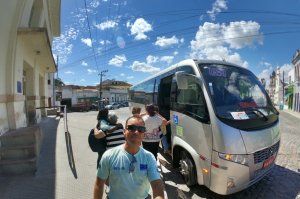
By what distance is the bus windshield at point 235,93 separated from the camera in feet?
14.9

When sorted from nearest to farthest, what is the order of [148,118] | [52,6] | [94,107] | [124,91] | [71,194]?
[71,194], [148,118], [52,6], [94,107], [124,91]

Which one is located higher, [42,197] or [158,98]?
[158,98]

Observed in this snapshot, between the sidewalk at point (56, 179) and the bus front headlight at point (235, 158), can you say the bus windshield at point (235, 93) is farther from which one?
the sidewalk at point (56, 179)

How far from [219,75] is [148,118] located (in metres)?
1.74

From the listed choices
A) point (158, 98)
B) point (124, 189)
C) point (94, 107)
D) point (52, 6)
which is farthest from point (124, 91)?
point (124, 189)

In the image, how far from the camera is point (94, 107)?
48750 mm

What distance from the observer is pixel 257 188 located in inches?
203

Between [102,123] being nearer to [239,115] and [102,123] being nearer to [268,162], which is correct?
[239,115]

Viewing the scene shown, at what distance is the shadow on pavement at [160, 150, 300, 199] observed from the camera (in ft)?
15.8

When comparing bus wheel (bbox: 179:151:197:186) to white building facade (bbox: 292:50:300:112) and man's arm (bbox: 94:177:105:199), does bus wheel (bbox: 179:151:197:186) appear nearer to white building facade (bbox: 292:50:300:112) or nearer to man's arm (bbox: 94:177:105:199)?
man's arm (bbox: 94:177:105:199)

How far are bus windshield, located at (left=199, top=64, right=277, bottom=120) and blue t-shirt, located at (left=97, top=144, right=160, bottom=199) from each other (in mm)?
2474

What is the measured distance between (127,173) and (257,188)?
398 cm

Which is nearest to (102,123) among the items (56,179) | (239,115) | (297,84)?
(56,179)

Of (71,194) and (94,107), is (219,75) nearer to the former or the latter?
(71,194)
